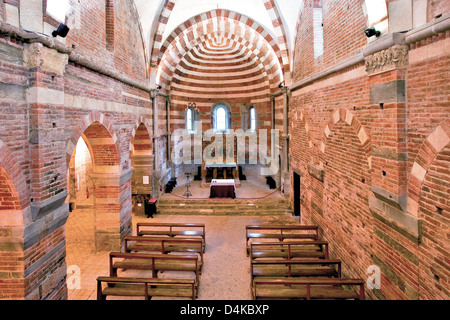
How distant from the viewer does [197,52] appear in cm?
1928

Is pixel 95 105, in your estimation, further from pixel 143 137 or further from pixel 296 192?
pixel 296 192

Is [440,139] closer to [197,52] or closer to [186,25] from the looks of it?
[186,25]

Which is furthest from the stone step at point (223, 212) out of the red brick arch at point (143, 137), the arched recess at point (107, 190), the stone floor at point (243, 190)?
the arched recess at point (107, 190)

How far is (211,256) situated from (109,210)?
3.42m

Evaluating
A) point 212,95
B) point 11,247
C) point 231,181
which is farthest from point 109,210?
point 212,95

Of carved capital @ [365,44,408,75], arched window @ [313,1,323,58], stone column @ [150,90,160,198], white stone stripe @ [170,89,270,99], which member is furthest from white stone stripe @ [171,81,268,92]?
carved capital @ [365,44,408,75]

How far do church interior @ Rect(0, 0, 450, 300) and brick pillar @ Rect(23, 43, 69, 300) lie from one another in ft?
0.10

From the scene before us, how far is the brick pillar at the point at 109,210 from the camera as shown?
30.1 feet

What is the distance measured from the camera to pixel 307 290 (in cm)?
532

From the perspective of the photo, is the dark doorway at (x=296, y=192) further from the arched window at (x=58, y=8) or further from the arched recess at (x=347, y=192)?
the arched window at (x=58, y=8)

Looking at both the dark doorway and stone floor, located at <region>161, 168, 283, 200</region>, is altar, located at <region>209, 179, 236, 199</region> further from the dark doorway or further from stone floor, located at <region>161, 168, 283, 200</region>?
the dark doorway

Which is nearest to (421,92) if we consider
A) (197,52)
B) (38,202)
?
(38,202)

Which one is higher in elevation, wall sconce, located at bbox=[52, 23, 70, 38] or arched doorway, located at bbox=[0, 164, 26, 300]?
wall sconce, located at bbox=[52, 23, 70, 38]

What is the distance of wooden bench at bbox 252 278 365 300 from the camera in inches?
211
